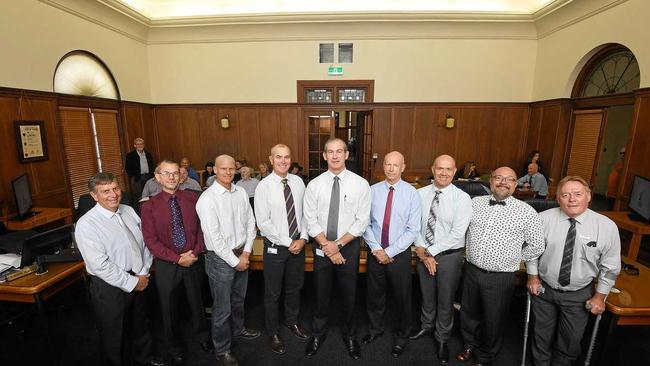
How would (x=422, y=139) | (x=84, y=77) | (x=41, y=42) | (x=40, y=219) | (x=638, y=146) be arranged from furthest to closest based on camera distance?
(x=422, y=139) → (x=84, y=77) → (x=41, y=42) → (x=638, y=146) → (x=40, y=219)

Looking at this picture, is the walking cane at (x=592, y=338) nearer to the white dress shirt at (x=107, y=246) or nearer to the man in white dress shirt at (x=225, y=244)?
the man in white dress shirt at (x=225, y=244)

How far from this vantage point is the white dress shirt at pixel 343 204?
255 cm

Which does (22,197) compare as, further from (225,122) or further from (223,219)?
(225,122)

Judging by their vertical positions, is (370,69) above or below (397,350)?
above

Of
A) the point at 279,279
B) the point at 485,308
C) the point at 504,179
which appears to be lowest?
the point at 485,308

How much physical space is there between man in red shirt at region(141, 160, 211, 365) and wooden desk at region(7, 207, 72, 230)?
10.2ft

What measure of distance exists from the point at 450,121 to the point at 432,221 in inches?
214

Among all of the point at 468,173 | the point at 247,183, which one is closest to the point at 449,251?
the point at 247,183

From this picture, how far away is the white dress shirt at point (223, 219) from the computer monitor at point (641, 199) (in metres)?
4.96

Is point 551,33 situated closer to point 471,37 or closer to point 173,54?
point 471,37

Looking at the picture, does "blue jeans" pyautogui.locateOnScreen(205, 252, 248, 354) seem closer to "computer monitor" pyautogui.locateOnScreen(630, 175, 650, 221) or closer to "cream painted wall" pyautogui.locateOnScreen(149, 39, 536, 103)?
"computer monitor" pyautogui.locateOnScreen(630, 175, 650, 221)

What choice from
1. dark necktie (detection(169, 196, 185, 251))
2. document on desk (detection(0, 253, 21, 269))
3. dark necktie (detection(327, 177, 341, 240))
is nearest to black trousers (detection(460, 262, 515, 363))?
dark necktie (detection(327, 177, 341, 240))

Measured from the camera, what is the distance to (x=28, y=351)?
106 inches

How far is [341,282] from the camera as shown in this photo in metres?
2.65
